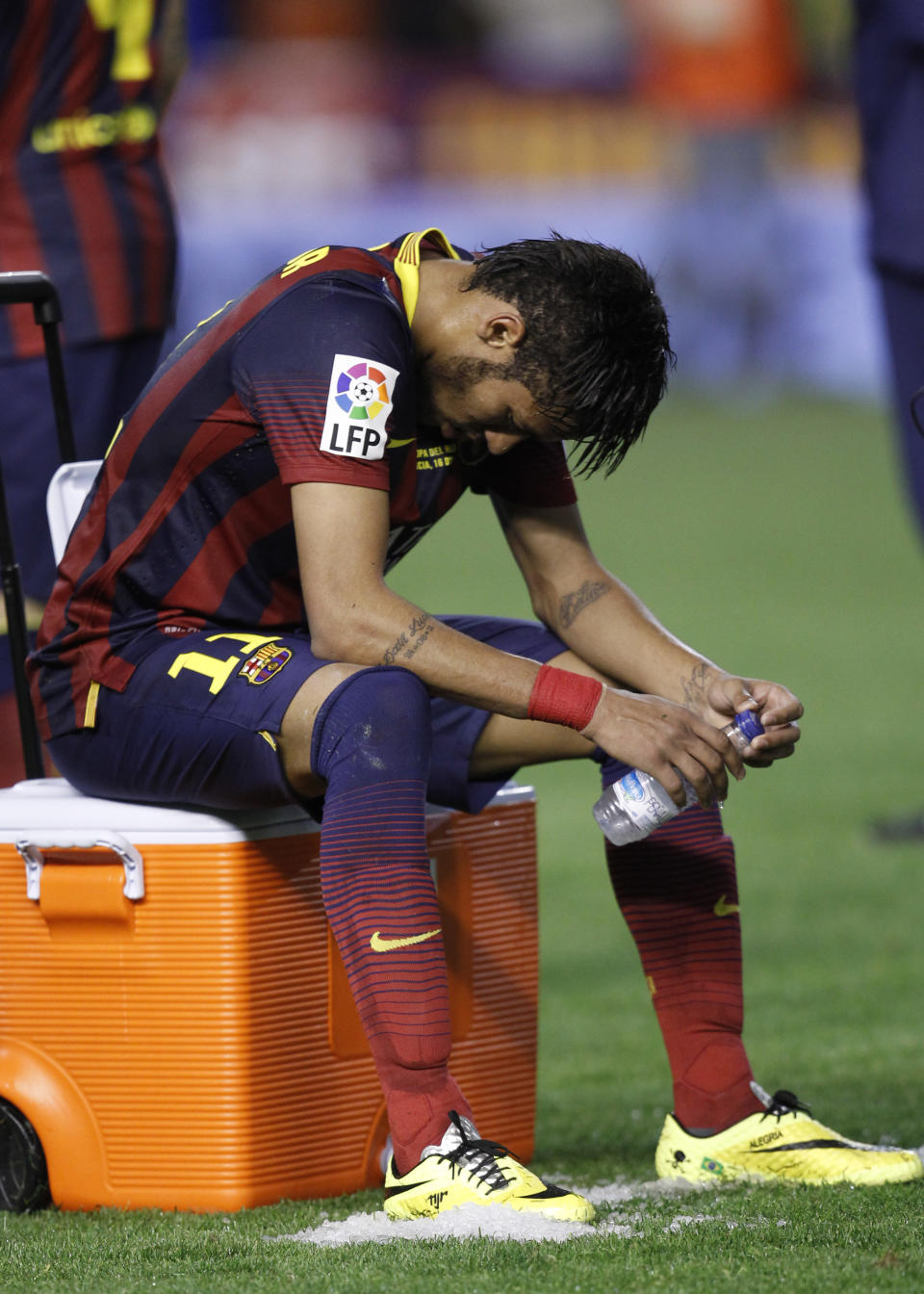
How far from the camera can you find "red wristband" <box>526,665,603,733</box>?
8.02 feet

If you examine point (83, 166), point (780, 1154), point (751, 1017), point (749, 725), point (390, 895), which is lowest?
point (751, 1017)

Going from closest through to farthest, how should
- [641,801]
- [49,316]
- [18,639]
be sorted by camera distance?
[641,801]
[18,639]
[49,316]

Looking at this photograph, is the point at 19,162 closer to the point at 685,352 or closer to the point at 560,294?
the point at 560,294

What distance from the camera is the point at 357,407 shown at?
2.49 m

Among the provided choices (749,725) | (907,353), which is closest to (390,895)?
(749,725)

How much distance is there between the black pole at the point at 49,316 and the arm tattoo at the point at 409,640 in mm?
890

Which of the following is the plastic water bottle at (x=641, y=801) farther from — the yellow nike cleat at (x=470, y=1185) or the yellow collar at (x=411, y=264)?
the yellow collar at (x=411, y=264)

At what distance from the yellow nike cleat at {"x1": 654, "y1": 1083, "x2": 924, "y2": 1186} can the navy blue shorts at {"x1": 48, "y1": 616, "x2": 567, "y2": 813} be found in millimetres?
560

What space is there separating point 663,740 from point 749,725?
252 millimetres

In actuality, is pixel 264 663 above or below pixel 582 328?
below

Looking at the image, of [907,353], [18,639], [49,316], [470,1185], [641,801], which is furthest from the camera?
[907,353]

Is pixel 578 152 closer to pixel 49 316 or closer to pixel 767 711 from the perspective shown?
pixel 49 316

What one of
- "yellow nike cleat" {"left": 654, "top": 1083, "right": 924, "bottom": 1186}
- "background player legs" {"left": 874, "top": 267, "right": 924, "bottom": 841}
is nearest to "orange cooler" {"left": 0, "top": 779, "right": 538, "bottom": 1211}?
"yellow nike cleat" {"left": 654, "top": 1083, "right": 924, "bottom": 1186}

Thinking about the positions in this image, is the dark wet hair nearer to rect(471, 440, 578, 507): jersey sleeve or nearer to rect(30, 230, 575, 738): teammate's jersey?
rect(30, 230, 575, 738): teammate's jersey
